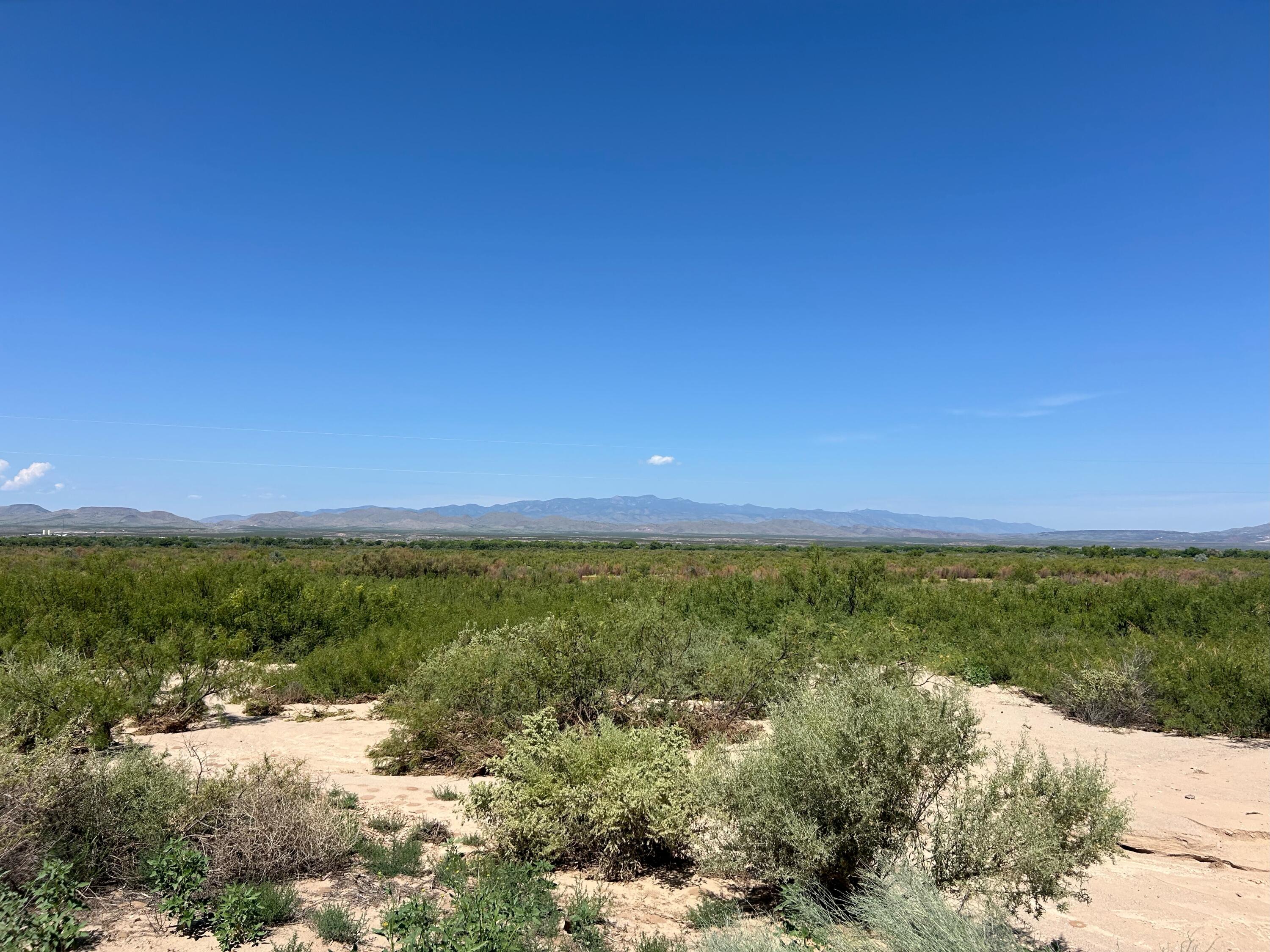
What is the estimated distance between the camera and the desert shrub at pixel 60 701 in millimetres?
7688

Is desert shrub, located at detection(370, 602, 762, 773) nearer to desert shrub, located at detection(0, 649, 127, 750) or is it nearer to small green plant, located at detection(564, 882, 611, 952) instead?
desert shrub, located at detection(0, 649, 127, 750)

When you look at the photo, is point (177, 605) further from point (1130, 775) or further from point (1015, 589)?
point (1015, 589)

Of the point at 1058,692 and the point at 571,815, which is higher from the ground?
the point at 571,815

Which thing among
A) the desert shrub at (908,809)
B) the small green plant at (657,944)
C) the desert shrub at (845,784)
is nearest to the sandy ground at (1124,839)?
the small green plant at (657,944)

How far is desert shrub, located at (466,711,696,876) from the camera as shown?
570 cm

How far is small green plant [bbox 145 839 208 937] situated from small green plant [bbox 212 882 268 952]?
13cm

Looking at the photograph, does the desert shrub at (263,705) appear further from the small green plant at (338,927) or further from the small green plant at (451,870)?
the small green plant at (338,927)

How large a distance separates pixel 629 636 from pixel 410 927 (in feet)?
18.4

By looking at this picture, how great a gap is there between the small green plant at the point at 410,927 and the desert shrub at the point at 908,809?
2245 mm

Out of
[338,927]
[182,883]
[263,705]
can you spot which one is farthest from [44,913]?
[263,705]

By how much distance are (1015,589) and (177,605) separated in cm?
2607

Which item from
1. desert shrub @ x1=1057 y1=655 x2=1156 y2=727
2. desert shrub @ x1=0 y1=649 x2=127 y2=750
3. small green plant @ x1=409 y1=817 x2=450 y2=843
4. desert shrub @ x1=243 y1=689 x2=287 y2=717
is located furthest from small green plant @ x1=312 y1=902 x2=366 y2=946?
desert shrub @ x1=1057 y1=655 x2=1156 y2=727

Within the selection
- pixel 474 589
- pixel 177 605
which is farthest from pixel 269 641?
pixel 474 589

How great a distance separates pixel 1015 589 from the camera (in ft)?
82.3
